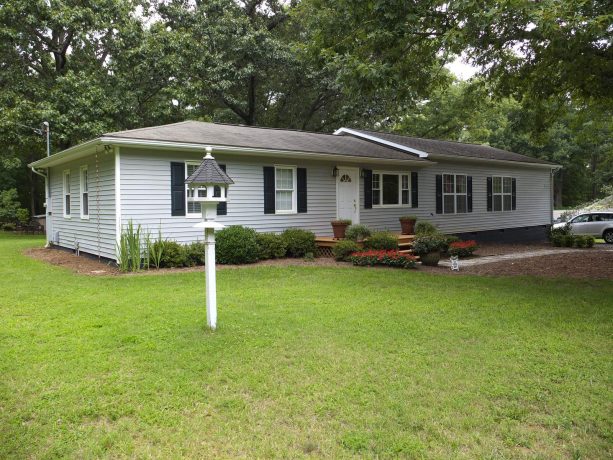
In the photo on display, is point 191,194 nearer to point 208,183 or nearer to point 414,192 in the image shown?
point 208,183

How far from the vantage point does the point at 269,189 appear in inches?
506

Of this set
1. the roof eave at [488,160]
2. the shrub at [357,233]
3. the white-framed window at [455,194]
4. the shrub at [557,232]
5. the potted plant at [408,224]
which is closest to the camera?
the shrub at [357,233]

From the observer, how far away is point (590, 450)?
295 cm

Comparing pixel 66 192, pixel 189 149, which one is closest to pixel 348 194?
pixel 189 149

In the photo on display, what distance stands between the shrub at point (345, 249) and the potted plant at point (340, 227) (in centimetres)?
118

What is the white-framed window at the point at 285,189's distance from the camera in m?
13.1

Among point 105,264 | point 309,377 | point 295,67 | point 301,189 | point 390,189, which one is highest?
point 295,67

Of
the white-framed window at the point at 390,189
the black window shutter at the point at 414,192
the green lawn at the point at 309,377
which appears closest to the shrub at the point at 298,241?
the white-framed window at the point at 390,189

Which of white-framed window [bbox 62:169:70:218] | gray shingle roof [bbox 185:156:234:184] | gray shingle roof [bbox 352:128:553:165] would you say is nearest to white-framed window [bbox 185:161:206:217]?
white-framed window [bbox 62:169:70:218]

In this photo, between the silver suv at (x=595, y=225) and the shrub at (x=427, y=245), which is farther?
the silver suv at (x=595, y=225)

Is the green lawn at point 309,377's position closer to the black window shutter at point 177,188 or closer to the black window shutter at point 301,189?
the black window shutter at point 177,188

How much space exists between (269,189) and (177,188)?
2563 mm

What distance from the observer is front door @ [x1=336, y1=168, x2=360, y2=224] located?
14406mm

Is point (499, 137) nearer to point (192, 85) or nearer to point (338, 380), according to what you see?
point (192, 85)
